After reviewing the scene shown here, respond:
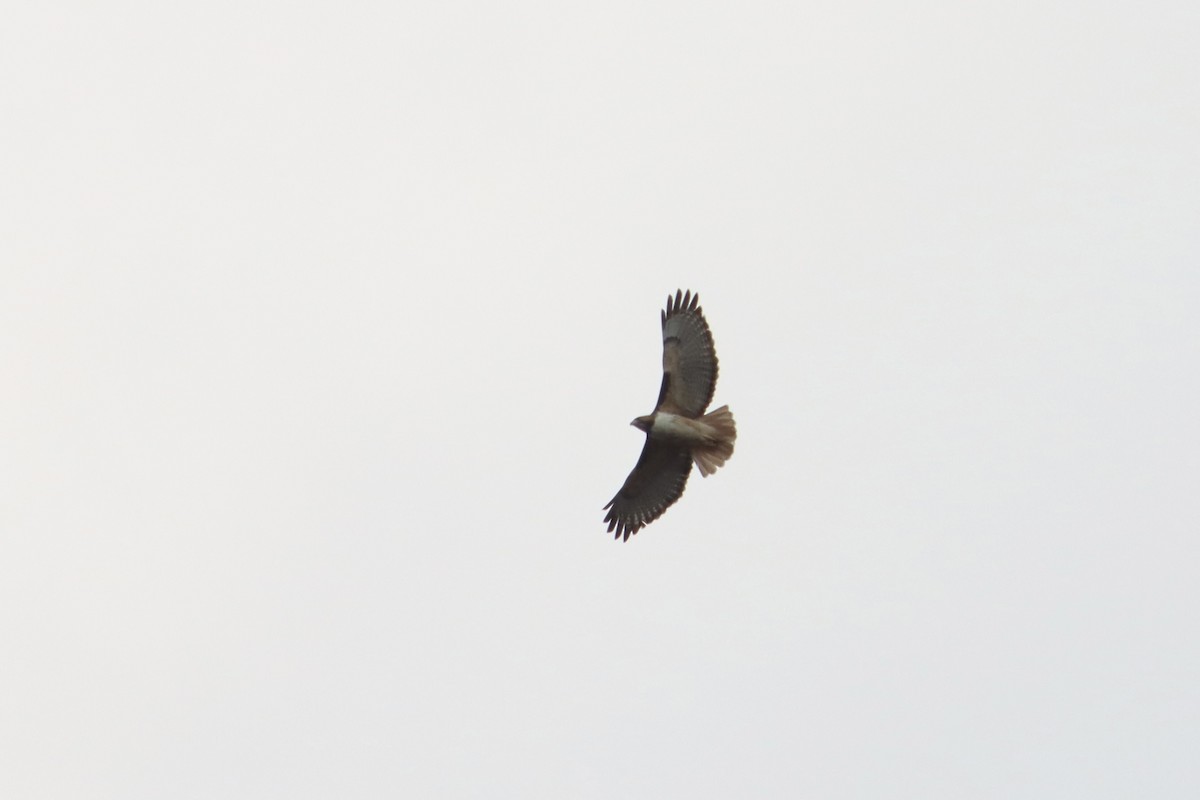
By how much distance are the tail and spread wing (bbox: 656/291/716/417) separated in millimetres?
206

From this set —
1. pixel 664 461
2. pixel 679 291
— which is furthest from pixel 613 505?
pixel 679 291

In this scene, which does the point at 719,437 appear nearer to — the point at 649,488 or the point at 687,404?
the point at 687,404

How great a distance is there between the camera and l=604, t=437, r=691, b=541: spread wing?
78.8 feet

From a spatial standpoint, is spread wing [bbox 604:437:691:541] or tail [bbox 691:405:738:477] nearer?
tail [bbox 691:405:738:477]

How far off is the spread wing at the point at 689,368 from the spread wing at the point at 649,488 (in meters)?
0.59

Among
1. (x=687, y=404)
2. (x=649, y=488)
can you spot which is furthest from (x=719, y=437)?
(x=649, y=488)

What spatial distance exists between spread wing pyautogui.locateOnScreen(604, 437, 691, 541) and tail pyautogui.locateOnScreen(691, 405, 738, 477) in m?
0.43

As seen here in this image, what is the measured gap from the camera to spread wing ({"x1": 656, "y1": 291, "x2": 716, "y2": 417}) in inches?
928

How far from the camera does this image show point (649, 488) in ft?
80.5

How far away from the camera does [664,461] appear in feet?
79.3

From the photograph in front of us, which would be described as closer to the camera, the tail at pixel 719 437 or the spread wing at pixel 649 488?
the tail at pixel 719 437

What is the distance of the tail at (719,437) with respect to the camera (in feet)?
76.9

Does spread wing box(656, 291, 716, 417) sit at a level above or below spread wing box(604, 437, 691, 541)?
above

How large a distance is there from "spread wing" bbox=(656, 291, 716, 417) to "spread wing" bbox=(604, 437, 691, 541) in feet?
1.93
